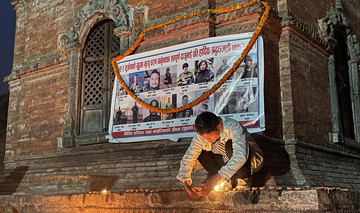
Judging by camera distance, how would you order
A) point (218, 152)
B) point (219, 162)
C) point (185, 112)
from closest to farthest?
1. point (218, 152)
2. point (219, 162)
3. point (185, 112)

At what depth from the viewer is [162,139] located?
8.40 m

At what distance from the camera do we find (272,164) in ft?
24.1

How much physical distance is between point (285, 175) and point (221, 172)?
3434 mm

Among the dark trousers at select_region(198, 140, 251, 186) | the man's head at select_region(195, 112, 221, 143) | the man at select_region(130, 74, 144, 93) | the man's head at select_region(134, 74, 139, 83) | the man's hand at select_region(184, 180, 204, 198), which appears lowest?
the man's hand at select_region(184, 180, 204, 198)

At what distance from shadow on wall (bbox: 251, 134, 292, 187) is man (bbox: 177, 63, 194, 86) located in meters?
1.85

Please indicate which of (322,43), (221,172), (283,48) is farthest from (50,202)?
(322,43)

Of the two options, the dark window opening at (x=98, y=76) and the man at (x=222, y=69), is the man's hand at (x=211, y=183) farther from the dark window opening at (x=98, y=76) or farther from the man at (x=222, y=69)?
the dark window opening at (x=98, y=76)

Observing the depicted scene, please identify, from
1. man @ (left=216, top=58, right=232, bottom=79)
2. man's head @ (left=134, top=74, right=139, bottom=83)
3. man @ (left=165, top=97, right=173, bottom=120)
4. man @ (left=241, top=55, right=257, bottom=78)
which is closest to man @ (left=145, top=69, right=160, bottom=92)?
man's head @ (left=134, top=74, right=139, bottom=83)

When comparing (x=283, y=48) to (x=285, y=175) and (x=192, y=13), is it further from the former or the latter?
(x=285, y=175)

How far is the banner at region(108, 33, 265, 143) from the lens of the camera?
759 cm

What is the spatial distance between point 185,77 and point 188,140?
136 centimetres

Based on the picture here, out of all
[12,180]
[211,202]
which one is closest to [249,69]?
[211,202]

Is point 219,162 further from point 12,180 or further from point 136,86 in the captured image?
point 12,180

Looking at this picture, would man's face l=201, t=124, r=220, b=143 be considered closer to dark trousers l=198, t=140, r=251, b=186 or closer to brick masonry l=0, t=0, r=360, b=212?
dark trousers l=198, t=140, r=251, b=186
